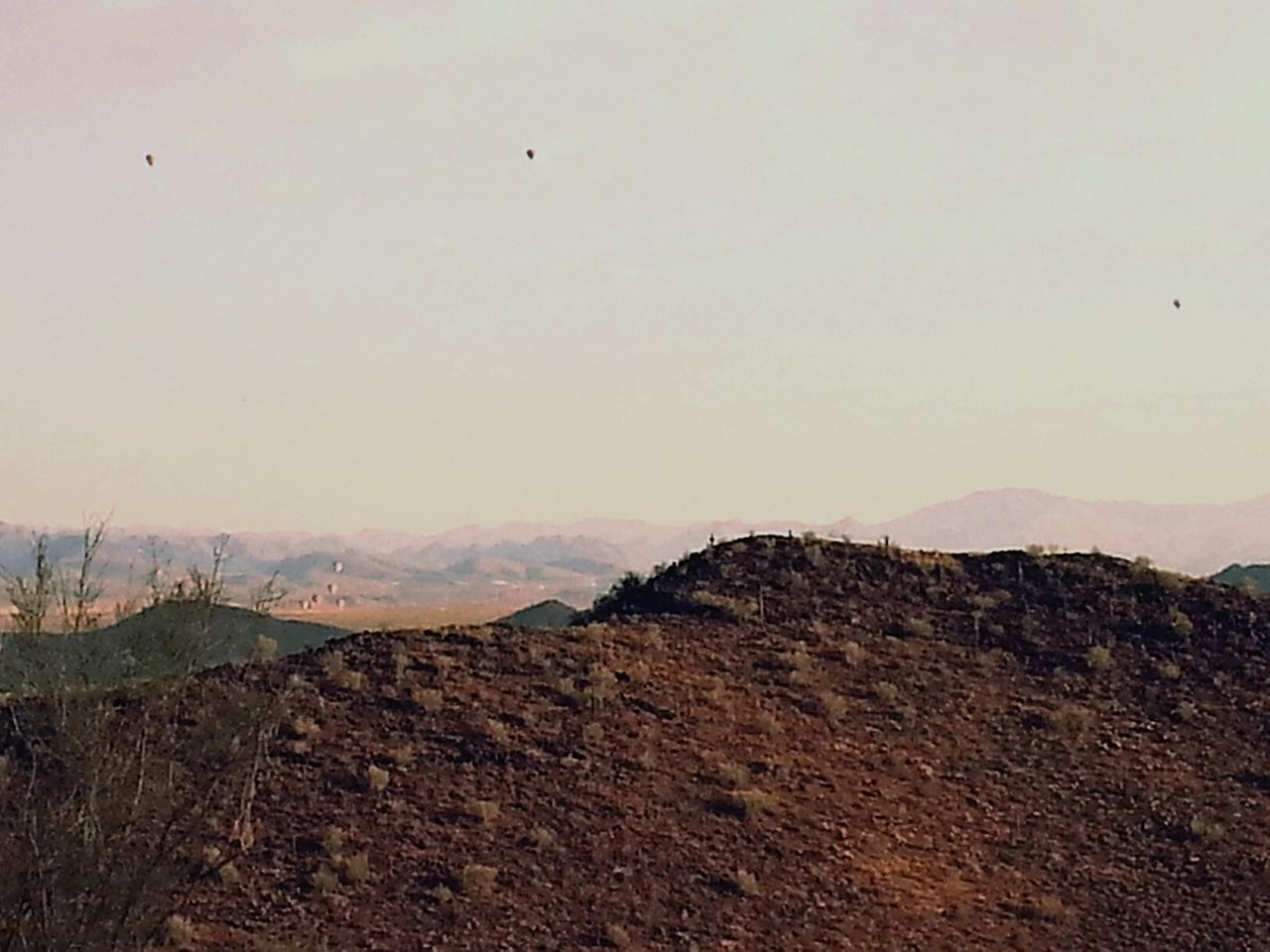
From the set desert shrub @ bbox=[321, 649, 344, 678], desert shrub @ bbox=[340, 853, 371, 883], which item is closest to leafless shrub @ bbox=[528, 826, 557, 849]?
desert shrub @ bbox=[340, 853, 371, 883]

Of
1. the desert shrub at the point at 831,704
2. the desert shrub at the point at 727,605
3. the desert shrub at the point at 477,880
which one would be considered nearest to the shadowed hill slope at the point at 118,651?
the desert shrub at the point at 477,880

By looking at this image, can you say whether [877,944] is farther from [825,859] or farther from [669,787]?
[669,787]

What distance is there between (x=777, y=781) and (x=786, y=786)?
195 mm

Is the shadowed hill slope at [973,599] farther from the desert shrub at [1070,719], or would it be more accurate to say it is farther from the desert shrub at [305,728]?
the desert shrub at [305,728]

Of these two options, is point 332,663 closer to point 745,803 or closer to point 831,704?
point 745,803

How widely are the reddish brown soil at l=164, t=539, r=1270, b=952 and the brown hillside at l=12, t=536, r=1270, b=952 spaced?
59mm

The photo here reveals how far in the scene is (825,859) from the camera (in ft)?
74.9

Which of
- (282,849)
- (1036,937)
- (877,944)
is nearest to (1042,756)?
(1036,937)

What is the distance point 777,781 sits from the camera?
25031mm

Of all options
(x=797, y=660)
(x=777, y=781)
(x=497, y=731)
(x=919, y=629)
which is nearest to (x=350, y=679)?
(x=497, y=731)

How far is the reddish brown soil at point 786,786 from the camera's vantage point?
2120 centimetres

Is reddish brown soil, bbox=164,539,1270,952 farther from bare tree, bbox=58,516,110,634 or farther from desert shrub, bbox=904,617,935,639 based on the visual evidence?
bare tree, bbox=58,516,110,634

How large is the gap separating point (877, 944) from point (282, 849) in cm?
887

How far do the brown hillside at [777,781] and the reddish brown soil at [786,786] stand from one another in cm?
6
